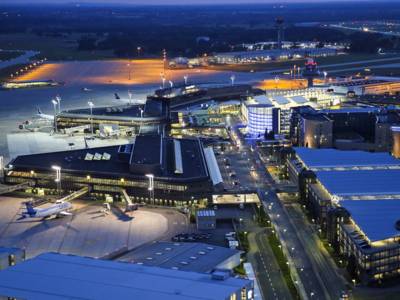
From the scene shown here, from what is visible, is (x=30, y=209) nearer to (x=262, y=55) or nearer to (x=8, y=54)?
(x=262, y=55)

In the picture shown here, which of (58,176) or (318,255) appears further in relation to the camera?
(58,176)

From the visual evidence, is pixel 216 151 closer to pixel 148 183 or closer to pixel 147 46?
pixel 148 183

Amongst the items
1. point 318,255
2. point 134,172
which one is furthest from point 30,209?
point 318,255

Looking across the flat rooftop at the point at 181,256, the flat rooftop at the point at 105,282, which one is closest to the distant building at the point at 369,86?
the flat rooftop at the point at 181,256

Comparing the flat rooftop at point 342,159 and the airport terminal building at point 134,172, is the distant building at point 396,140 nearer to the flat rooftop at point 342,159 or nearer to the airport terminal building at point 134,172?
the flat rooftop at point 342,159

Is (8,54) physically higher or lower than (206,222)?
higher

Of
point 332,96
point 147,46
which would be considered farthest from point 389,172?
point 147,46

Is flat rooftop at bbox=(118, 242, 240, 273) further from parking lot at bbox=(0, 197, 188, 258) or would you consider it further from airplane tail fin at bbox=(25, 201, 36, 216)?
airplane tail fin at bbox=(25, 201, 36, 216)
